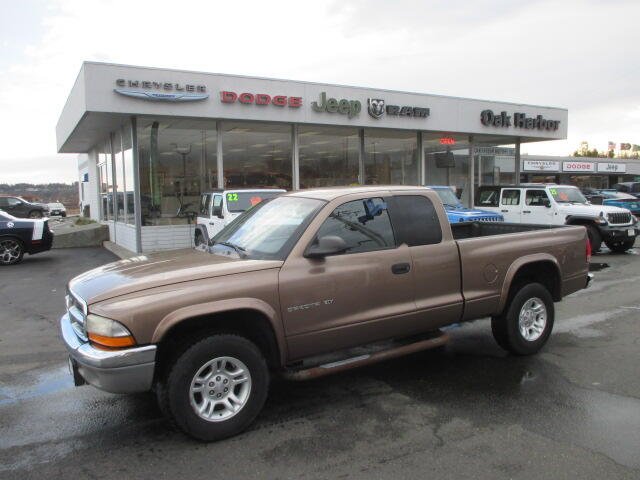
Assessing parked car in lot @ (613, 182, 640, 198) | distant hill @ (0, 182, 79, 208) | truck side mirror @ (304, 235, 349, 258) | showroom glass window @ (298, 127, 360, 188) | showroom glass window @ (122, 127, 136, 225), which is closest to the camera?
truck side mirror @ (304, 235, 349, 258)

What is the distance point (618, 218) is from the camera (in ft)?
45.7

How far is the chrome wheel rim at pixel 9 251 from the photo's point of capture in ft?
44.9

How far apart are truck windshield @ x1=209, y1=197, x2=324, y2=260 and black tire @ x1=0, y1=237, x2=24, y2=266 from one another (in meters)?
10.9

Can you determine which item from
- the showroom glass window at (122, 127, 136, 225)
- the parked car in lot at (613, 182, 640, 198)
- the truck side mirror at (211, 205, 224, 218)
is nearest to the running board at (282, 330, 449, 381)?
the truck side mirror at (211, 205, 224, 218)

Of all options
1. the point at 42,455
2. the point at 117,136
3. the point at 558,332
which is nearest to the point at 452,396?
the point at 558,332

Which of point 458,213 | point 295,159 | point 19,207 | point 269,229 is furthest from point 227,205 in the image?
point 19,207

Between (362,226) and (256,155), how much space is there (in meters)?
13.3

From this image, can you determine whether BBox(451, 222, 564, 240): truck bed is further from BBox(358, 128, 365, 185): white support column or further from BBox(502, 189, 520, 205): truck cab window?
BBox(358, 128, 365, 185): white support column

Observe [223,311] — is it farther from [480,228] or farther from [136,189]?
[136,189]

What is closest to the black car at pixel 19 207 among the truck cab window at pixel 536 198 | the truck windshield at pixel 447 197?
the truck windshield at pixel 447 197

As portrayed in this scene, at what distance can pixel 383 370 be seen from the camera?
5242 mm

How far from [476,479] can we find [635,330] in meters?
4.41

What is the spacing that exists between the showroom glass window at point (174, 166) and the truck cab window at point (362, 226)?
11.7 metres

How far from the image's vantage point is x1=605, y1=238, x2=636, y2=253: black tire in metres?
14.1
